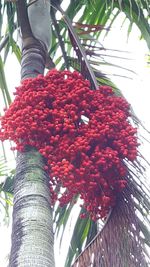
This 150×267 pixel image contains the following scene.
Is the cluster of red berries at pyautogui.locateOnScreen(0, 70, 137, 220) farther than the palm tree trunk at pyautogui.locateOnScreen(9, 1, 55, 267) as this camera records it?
Yes

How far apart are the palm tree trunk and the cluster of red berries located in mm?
76

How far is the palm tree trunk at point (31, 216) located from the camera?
1980 mm

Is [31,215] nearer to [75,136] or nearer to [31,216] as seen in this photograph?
[31,216]

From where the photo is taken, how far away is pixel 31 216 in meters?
2.15

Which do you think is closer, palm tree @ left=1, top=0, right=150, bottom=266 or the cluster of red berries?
palm tree @ left=1, top=0, right=150, bottom=266

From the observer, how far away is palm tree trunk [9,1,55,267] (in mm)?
1980

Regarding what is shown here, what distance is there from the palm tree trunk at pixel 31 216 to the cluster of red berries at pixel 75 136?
0.08 meters

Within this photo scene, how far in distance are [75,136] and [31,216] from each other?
528mm

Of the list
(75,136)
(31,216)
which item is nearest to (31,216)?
(31,216)

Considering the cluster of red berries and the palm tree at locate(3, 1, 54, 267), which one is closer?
the palm tree at locate(3, 1, 54, 267)

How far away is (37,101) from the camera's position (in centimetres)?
256

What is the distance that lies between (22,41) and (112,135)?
1131mm

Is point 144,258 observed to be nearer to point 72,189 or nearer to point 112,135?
point 72,189

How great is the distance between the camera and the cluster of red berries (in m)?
2.37
